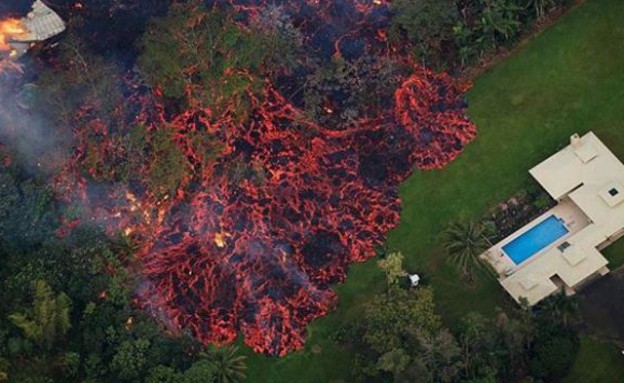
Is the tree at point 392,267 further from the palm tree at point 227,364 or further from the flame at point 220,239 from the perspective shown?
the flame at point 220,239

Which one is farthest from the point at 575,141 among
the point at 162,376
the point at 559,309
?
the point at 162,376

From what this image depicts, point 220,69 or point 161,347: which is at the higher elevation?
point 220,69

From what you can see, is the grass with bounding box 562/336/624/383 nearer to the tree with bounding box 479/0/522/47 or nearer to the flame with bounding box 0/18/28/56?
the tree with bounding box 479/0/522/47

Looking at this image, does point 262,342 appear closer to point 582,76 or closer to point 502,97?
point 502,97

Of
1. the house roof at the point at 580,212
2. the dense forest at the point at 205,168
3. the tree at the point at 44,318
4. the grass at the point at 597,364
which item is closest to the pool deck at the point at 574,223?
the house roof at the point at 580,212

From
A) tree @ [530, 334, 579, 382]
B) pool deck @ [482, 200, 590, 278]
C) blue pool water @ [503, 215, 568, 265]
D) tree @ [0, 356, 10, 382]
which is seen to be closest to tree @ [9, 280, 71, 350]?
tree @ [0, 356, 10, 382]

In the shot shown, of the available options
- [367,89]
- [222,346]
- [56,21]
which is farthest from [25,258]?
[367,89]
